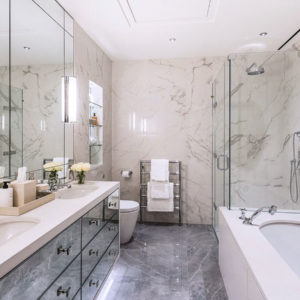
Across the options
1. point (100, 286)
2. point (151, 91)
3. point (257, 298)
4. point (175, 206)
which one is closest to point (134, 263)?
point (100, 286)

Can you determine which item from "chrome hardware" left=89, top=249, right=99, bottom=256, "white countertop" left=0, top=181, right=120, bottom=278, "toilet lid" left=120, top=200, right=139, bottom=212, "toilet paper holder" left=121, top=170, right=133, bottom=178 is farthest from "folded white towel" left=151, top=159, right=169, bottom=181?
"chrome hardware" left=89, top=249, right=99, bottom=256

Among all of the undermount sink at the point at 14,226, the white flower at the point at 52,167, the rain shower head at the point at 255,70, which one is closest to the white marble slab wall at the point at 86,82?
the white flower at the point at 52,167

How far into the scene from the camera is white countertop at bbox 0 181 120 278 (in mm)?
795

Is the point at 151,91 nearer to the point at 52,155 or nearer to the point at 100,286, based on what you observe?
the point at 52,155

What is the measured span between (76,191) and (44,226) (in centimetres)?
88

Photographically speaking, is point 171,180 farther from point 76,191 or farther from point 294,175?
point 76,191

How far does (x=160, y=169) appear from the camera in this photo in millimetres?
3047

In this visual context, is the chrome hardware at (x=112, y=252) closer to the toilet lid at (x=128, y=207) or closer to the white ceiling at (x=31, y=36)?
the toilet lid at (x=128, y=207)

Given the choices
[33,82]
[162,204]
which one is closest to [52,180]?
[33,82]

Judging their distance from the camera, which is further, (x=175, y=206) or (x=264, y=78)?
(x=175, y=206)

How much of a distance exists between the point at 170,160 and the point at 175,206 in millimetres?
647

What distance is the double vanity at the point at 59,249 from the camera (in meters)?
0.83

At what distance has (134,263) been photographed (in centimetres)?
218

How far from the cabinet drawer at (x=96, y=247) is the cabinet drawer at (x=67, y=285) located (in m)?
0.09
